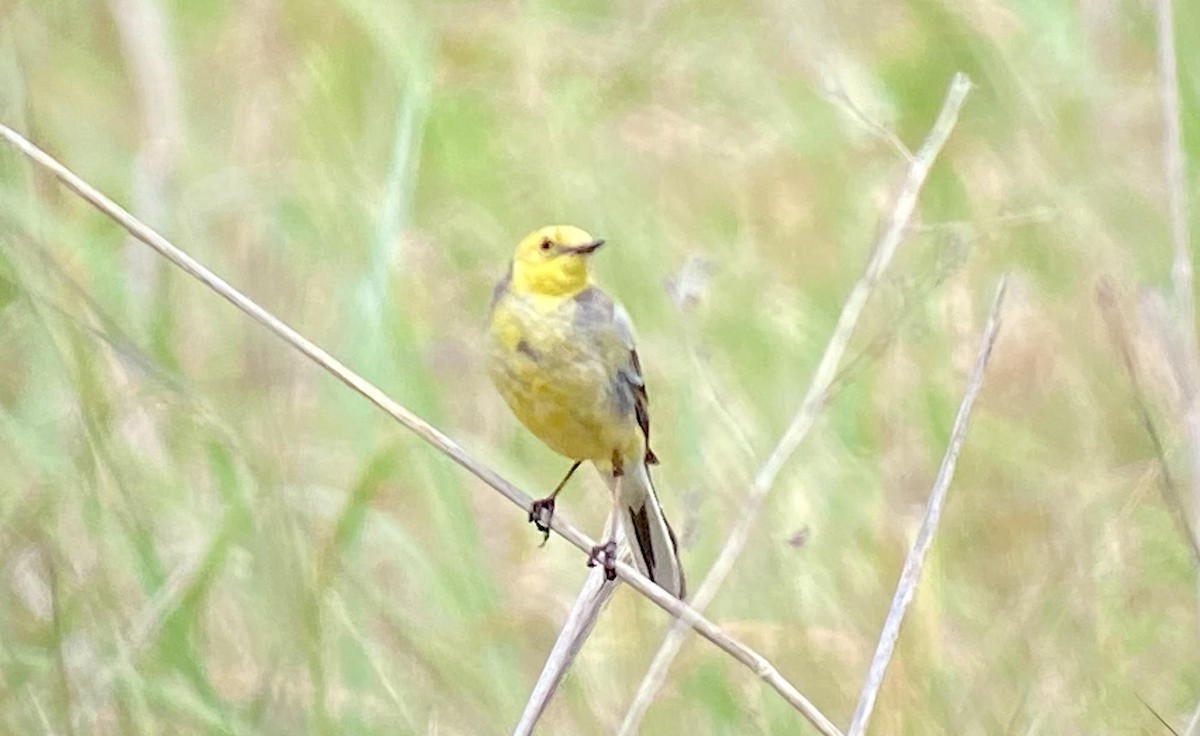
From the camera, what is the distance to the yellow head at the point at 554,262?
105 inches

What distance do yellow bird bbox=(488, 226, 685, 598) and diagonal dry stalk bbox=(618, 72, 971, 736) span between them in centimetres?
46

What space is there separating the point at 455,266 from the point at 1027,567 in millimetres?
1435

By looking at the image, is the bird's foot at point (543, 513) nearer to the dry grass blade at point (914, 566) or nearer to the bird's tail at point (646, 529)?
the bird's tail at point (646, 529)

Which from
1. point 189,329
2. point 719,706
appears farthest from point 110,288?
point 719,706

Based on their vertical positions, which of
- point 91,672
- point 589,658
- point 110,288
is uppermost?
point 110,288

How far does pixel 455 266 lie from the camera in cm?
367

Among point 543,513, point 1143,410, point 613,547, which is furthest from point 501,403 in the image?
point 1143,410

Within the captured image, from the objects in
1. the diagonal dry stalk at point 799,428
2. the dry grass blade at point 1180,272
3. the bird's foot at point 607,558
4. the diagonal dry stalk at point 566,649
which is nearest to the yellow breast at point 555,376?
the bird's foot at point 607,558

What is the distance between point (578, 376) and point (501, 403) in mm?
1214

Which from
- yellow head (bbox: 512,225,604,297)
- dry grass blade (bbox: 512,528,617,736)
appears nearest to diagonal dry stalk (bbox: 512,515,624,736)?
dry grass blade (bbox: 512,528,617,736)

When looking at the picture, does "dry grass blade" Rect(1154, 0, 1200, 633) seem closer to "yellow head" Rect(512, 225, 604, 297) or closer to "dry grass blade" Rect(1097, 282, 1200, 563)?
"dry grass blade" Rect(1097, 282, 1200, 563)

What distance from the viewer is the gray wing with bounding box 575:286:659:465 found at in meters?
2.64

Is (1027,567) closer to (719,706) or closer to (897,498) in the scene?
(897,498)

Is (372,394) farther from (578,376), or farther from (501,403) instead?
(501,403)
